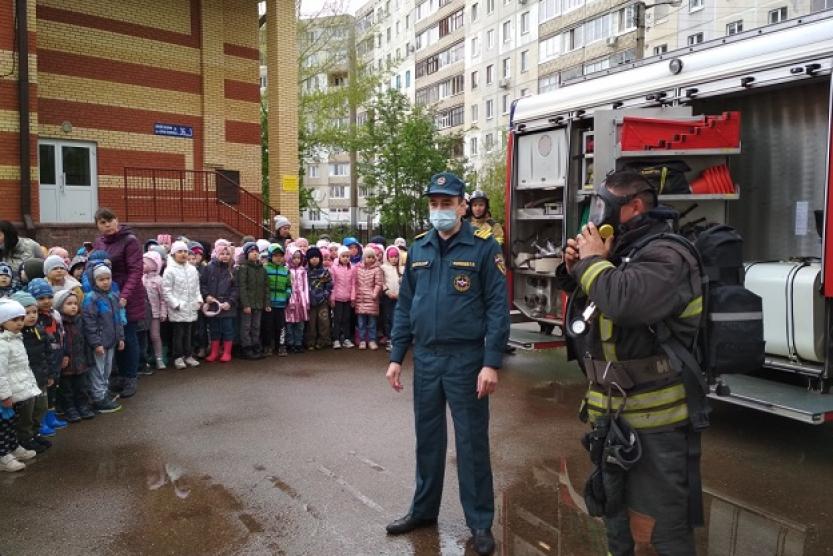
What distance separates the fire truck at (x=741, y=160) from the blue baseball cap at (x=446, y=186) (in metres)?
2.24

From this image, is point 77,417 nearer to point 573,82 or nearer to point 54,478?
point 54,478

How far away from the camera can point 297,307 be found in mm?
10359

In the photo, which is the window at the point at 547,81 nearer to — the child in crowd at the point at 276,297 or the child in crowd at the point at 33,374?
the child in crowd at the point at 276,297

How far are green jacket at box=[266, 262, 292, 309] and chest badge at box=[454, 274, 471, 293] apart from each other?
6.28 metres

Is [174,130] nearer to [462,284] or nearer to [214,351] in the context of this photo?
[214,351]

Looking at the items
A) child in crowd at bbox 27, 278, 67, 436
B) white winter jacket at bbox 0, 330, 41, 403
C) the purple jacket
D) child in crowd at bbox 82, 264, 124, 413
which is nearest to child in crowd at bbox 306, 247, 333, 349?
the purple jacket

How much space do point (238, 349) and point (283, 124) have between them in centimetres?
930

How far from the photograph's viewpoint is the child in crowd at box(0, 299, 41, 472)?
17.8 feet

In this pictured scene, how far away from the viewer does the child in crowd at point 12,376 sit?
5.44 meters

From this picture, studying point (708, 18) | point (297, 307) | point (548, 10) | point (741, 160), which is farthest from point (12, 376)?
point (548, 10)

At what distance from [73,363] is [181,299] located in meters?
2.44

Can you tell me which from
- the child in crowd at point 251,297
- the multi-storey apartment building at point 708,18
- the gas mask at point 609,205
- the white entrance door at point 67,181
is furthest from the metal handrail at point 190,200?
the multi-storey apartment building at point 708,18

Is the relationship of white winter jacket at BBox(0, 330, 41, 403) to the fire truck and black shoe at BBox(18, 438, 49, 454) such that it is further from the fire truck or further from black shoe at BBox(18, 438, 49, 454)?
the fire truck

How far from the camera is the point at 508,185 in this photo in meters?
8.62
